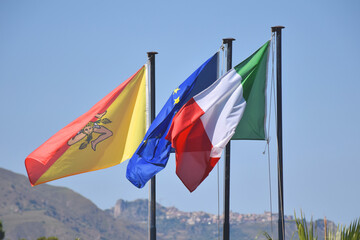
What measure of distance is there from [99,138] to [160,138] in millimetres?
2368

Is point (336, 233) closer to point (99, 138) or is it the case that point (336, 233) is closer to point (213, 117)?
point (213, 117)

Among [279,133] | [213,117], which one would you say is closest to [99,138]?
[213,117]

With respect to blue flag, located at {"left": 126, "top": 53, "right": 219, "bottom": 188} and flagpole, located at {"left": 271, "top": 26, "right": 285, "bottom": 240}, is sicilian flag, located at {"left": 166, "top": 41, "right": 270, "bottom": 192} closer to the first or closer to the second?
flagpole, located at {"left": 271, "top": 26, "right": 285, "bottom": 240}

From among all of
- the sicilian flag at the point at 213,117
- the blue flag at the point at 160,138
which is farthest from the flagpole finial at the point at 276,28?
the blue flag at the point at 160,138

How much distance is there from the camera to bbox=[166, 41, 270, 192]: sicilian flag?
60.3 feet

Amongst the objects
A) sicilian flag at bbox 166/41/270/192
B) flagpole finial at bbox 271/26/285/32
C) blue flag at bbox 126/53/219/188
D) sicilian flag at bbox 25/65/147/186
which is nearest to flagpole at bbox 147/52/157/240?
sicilian flag at bbox 25/65/147/186

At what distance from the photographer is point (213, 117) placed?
18.8m

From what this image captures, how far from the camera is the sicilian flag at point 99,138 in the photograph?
20.3 m

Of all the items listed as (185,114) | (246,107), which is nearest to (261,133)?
(246,107)

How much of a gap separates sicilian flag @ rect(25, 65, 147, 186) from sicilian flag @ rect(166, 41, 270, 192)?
8.47ft

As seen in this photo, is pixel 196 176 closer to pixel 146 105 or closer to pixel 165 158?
pixel 165 158

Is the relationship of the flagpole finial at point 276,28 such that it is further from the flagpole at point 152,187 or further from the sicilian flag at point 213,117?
the flagpole at point 152,187

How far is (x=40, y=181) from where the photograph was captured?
20109mm

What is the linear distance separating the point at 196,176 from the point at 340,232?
15.0 feet
